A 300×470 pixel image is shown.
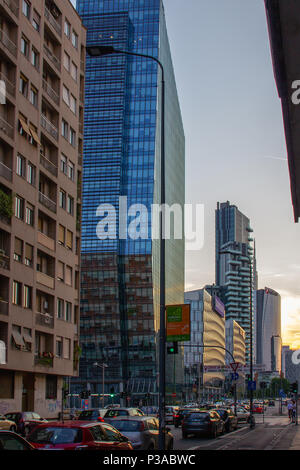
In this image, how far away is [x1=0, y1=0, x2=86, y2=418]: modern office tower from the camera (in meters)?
40.8

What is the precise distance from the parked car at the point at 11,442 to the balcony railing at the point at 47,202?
1406 inches

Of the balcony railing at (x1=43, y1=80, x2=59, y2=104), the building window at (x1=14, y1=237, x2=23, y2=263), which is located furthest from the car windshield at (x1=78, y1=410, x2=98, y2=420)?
the balcony railing at (x1=43, y1=80, x2=59, y2=104)

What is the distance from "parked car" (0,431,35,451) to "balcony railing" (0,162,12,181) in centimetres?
3039

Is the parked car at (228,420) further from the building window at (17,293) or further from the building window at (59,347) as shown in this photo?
the building window at (17,293)

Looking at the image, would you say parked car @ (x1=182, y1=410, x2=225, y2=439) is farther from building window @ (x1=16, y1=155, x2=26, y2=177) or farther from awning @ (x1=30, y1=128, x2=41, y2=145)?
awning @ (x1=30, y1=128, x2=41, y2=145)

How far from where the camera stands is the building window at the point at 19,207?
42156 mm

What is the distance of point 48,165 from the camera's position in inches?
1886

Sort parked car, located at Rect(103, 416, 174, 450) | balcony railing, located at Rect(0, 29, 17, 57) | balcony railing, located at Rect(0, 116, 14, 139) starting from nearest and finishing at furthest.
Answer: parked car, located at Rect(103, 416, 174, 450)
balcony railing, located at Rect(0, 116, 14, 139)
balcony railing, located at Rect(0, 29, 17, 57)

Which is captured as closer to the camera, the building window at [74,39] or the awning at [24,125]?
the awning at [24,125]

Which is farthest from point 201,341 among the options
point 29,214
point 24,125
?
point 24,125

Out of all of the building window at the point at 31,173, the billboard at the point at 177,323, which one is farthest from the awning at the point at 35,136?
the billboard at the point at 177,323

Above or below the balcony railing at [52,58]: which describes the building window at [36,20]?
above

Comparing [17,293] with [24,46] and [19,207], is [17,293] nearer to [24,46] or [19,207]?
[19,207]
